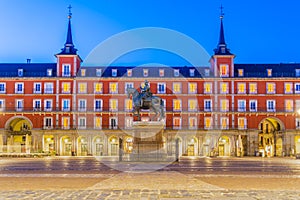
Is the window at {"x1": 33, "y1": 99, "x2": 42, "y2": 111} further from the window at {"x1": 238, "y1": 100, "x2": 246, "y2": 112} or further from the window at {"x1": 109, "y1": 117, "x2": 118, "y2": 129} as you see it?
the window at {"x1": 238, "y1": 100, "x2": 246, "y2": 112}

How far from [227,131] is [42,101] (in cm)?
2869

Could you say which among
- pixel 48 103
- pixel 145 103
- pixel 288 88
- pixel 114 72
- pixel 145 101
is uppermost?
pixel 114 72

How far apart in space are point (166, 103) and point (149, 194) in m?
57.8

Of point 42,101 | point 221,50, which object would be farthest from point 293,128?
point 42,101

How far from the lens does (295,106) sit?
66312 millimetres

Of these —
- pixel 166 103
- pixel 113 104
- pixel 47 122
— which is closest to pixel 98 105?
pixel 113 104

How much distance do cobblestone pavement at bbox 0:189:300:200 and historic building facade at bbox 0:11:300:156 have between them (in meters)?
54.3

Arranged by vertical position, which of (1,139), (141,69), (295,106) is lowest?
(1,139)

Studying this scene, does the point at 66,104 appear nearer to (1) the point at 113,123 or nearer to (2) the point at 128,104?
(1) the point at 113,123

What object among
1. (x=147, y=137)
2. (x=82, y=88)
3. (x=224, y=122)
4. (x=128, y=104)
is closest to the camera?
(x=147, y=137)

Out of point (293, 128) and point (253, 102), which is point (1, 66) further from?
point (293, 128)

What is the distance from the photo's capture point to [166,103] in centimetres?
6850

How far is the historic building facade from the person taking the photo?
65875 mm

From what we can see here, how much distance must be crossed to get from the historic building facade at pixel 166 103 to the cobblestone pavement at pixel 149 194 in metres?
54.3
